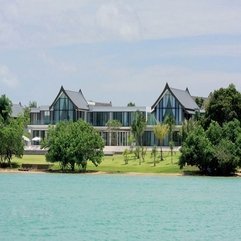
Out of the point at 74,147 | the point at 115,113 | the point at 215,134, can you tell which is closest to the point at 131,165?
the point at 74,147

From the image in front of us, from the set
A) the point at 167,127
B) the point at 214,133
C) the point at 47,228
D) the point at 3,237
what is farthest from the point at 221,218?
the point at 167,127

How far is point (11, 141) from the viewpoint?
295ft

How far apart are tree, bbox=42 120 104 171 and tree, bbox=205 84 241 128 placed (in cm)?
1569

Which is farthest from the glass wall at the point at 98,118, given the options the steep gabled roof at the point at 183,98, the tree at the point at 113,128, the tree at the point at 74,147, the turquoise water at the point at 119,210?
the turquoise water at the point at 119,210

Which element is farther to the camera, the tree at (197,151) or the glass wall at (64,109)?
the glass wall at (64,109)

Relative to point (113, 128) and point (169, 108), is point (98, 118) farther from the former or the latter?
point (169, 108)

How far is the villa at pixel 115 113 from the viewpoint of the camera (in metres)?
116

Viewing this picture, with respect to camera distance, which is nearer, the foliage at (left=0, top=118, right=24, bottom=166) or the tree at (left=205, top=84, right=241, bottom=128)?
the foliage at (left=0, top=118, right=24, bottom=166)

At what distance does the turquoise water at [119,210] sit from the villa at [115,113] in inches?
1755

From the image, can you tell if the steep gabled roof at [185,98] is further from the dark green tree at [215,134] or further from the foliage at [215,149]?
the foliage at [215,149]

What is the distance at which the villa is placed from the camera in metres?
116

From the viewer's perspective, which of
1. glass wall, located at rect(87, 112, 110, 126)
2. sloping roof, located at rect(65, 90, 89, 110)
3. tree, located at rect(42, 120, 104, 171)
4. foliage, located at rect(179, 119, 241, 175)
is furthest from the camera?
glass wall, located at rect(87, 112, 110, 126)

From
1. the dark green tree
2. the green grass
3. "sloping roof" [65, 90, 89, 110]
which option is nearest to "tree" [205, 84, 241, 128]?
the green grass

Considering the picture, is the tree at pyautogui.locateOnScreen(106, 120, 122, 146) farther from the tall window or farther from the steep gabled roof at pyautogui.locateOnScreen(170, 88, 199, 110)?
the steep gabled roof at pyautogui.locateOnScreen(170, 88, 199, 110)
